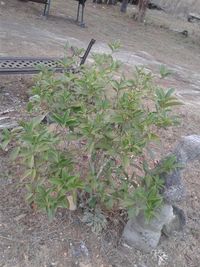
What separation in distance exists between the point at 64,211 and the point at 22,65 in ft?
5.93

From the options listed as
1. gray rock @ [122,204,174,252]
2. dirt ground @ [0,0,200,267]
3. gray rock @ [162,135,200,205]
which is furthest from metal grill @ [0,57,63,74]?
gray rock @ [122,204,174,252]

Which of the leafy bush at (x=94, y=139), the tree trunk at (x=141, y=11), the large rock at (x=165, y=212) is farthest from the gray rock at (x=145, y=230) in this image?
the tree trunk at (x=141, y=11)

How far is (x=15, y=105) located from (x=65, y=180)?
179 cm

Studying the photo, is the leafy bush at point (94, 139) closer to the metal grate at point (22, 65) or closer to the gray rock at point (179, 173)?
the gray rock at point (179, 173)

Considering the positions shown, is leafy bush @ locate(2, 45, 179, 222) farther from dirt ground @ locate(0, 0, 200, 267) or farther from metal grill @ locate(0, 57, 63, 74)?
metal grill @ locate(0, 57, 63, 74)

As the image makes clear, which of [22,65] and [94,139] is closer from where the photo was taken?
[94,139]

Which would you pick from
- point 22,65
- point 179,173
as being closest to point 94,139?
point 179,173

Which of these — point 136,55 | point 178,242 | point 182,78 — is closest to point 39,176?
point 178,242

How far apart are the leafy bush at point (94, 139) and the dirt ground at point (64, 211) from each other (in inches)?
9.0

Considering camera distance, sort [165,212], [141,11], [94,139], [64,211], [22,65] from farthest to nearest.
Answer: [141,11] < [22,65] < [64,211] < [165,212] < [94,139]

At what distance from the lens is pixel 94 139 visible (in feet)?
7.25

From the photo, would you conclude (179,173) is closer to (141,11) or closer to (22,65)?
(22,65)

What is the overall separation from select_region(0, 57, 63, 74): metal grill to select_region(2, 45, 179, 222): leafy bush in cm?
121

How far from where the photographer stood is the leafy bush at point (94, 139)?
2.18m
